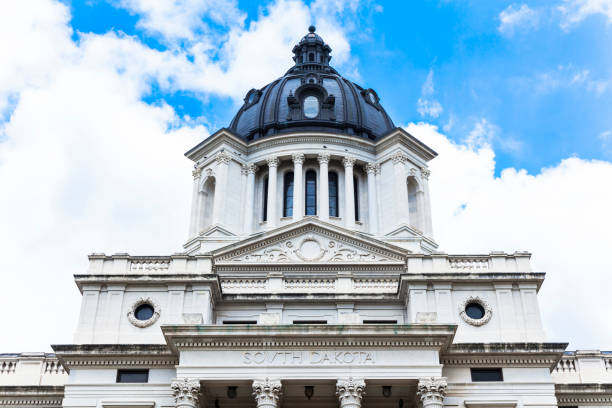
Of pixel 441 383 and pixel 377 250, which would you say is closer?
pixel 441 383

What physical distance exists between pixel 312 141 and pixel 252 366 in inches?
968

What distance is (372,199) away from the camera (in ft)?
160

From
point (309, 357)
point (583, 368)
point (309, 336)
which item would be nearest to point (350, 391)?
point (309, 357)

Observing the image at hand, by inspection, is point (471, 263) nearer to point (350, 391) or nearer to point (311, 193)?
point (350, 391)

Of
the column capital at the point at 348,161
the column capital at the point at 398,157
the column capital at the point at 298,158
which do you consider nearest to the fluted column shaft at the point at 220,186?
the column capital at the point at 298,158

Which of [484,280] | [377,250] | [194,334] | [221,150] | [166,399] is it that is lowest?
[166,399]

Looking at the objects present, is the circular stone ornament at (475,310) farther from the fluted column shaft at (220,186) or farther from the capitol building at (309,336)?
the fluted column shaft at (220,186)

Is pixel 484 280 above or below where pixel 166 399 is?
above

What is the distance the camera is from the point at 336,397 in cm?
2898

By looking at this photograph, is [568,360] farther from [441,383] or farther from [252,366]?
[252,366]

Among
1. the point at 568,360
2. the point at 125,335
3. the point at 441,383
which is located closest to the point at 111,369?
the point at 125,335

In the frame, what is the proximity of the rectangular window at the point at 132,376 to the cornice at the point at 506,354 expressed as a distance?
11330mm

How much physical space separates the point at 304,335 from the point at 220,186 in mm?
21138

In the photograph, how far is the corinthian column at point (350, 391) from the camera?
27.1 m
